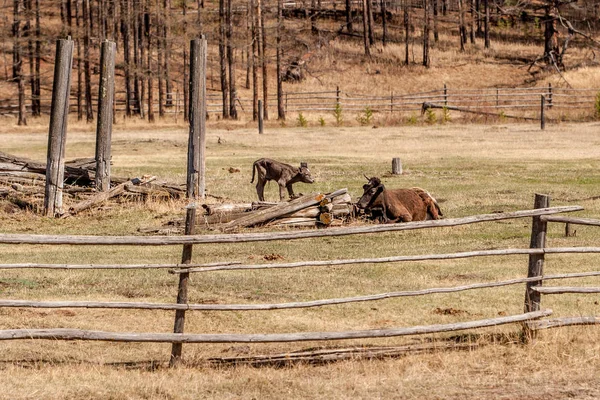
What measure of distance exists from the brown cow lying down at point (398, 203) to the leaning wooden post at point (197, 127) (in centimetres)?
413

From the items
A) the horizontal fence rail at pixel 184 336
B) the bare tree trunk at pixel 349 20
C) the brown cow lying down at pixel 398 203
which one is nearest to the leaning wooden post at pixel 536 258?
the horizontal fence rail at pixel 184 336

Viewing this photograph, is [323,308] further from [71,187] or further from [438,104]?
[438,104]

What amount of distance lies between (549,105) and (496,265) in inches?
1404

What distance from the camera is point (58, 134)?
1877cm

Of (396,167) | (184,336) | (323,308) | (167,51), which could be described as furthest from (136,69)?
(184,336)

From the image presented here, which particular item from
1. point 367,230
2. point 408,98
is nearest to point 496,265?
point 367,230

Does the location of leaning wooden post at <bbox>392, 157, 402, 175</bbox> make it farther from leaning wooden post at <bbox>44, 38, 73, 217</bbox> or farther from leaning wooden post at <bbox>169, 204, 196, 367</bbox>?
leaning wooden post at <bbox>169, 204, 196, 367</bbox>

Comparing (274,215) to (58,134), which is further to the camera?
(58,134)

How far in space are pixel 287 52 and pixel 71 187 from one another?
53.4 meters

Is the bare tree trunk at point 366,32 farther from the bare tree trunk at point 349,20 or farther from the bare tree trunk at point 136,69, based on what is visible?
the bare tree trunk at point 136,69

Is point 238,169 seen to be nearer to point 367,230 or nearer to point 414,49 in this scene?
point 367,230

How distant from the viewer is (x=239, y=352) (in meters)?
9.49

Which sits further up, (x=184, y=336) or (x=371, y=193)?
(x=371, y=193)

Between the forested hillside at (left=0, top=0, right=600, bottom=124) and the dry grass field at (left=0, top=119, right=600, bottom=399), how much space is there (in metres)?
30.3
